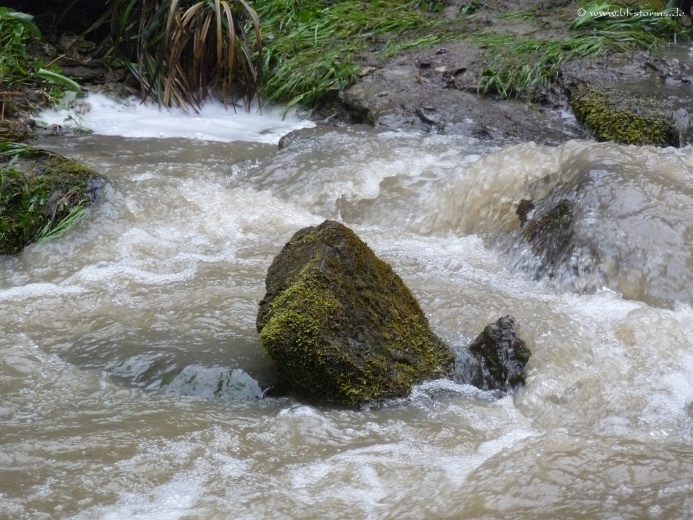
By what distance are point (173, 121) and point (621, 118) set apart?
3.61 meters

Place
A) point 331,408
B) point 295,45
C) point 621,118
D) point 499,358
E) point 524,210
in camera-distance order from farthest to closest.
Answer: point 295,45 → point 621,118 → point 524,210 → point 499,358 → point 331,408

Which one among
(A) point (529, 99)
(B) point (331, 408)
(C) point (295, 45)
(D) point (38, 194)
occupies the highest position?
(C) point (295, 45)

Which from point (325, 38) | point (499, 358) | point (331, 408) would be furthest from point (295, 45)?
point (331, 408)

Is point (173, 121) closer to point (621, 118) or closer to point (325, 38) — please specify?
point (325, 38)

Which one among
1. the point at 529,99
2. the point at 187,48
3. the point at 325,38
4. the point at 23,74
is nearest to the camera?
the point at 529,99

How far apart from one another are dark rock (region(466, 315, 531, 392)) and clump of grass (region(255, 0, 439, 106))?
180 inches

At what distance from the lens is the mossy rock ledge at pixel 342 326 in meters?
3.36

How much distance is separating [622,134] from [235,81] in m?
3.51

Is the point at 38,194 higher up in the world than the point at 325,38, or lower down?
lower down

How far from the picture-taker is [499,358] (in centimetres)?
365

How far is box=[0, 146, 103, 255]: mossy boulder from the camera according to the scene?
5.21m

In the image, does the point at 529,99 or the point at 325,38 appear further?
the point at 325,38

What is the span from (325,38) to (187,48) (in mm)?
1366

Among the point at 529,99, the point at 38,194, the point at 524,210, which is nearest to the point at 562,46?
the point at 529,99
